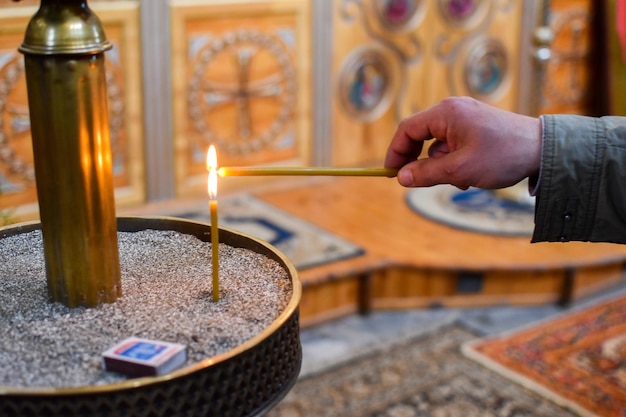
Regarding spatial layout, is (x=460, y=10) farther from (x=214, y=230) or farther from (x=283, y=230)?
(x=214, y=230)

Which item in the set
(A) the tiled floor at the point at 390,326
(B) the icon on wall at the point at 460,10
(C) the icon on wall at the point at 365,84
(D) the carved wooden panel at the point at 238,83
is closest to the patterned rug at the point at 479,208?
(A) the tiled floor at the point at 390,326

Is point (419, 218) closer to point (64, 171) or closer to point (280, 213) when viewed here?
point (280, 213)

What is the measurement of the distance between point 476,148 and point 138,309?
0.49 m

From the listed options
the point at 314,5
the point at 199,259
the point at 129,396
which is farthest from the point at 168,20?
the point at 129,396

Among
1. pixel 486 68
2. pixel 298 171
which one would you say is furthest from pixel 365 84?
pixel 298 171

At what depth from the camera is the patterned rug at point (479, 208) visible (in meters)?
3.82

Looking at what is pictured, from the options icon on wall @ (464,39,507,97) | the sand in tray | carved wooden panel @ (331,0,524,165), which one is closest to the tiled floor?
carved wooden panel @ (331,0,524,165)

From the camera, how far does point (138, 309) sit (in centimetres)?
103

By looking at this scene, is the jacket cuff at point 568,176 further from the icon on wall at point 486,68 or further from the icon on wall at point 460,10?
the icon on wall at point 486,68

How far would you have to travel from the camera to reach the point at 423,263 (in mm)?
3432

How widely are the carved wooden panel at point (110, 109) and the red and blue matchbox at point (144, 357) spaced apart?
2369 millimetres

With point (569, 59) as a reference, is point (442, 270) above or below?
below

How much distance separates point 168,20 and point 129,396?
3.07 metres


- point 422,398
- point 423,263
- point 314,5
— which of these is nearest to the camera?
point 422,398
